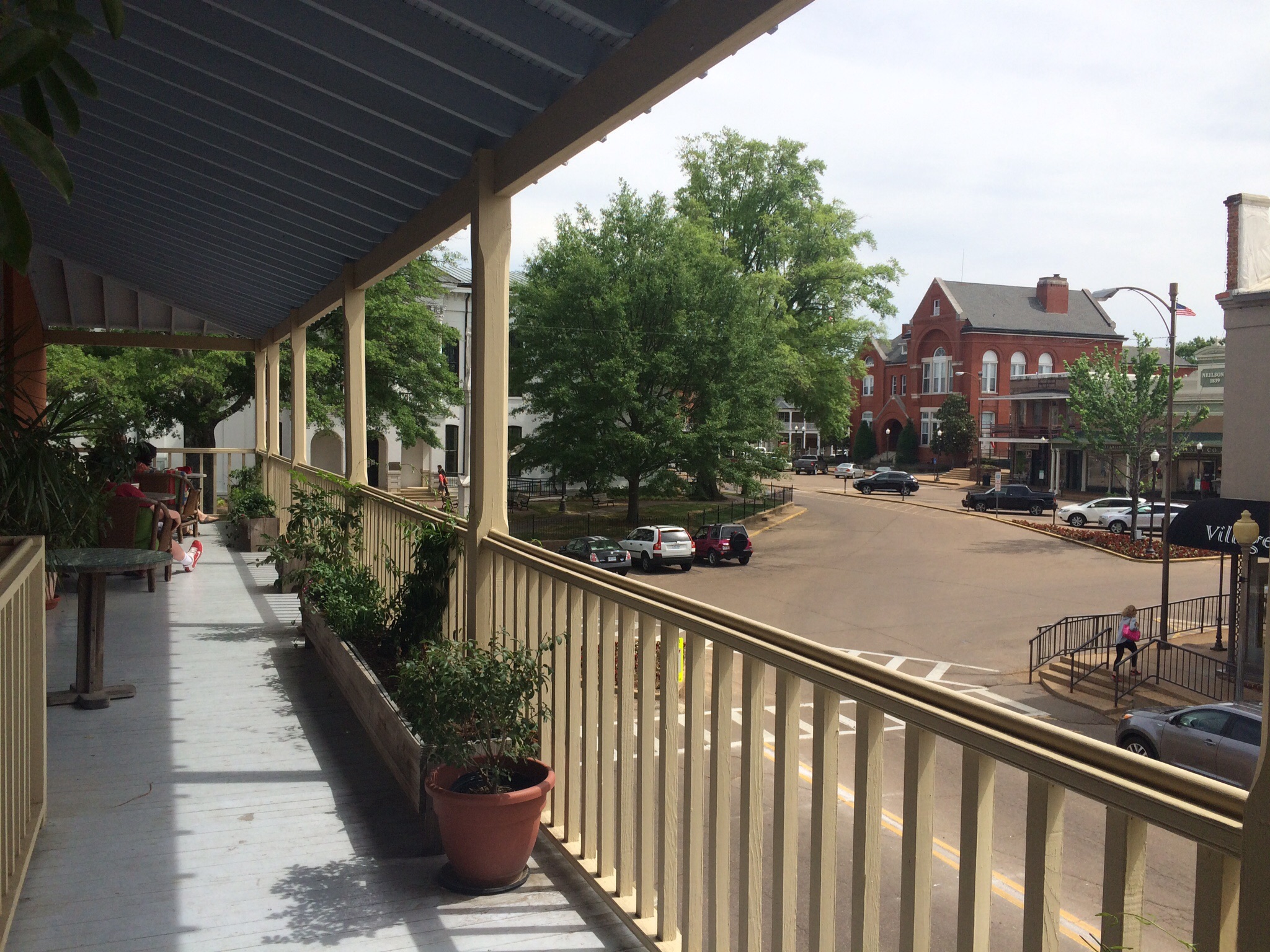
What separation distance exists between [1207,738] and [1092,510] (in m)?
25.2

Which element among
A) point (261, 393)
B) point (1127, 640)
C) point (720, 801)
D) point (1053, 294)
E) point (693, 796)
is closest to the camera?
point (720, 801)

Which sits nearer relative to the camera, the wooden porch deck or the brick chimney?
the wooden porch deck

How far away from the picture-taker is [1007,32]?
3.21 metres

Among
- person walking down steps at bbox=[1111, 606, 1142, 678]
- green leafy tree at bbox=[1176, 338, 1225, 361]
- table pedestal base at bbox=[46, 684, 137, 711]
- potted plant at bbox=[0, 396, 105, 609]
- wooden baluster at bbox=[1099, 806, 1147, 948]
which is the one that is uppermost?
green leafy tree at bbox=[1176, 338, 1225, 361]

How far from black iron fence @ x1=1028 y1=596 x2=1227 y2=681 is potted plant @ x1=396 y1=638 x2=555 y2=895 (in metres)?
14.5

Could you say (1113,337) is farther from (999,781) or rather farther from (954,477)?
(999,781)

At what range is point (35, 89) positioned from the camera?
1.45 m

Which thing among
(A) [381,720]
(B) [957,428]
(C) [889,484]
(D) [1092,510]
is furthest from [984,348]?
(A) [381,720]

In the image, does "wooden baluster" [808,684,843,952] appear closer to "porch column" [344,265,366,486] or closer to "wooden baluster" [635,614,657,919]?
"wooden baluster" [635,614,657,919]

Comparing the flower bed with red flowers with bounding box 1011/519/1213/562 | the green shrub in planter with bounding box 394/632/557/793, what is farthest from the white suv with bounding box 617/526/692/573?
the green shrub in planter with bounding box 394/632/557/793

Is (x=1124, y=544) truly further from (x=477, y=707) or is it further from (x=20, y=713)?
(x=20, y=713)

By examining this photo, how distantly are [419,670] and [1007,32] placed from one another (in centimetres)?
268

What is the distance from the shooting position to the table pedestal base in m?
5.00

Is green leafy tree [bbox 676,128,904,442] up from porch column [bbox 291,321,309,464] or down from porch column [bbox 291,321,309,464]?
up
